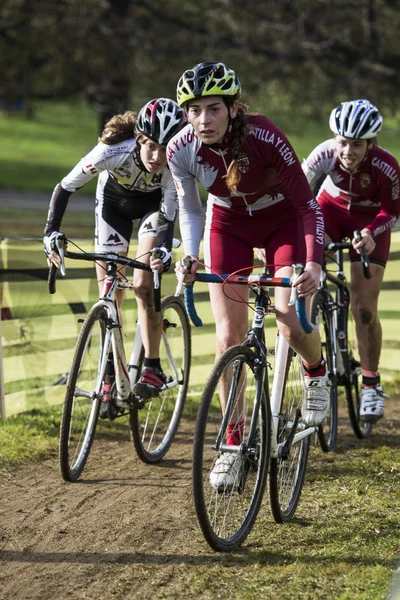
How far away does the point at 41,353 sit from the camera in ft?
27.3

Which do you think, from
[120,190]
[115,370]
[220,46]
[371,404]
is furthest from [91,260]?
[220,46]

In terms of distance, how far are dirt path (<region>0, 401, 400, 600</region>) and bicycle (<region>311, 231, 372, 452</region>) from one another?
1239 millimetres

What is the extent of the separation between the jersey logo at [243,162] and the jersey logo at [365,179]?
226 cm

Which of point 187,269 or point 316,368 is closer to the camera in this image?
point 187,269

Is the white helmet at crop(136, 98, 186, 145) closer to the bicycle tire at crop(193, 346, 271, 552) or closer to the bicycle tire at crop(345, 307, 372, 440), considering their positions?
the bicycle tire at crop(193, 346, 271, 552)

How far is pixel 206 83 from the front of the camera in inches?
205

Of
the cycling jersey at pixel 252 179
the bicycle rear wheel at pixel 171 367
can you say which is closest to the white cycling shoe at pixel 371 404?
the bicycle rear wheel at pixel 171 367

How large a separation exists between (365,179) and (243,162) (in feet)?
7.63

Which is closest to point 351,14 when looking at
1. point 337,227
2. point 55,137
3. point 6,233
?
point 6,233

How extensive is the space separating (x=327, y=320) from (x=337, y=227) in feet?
2.92

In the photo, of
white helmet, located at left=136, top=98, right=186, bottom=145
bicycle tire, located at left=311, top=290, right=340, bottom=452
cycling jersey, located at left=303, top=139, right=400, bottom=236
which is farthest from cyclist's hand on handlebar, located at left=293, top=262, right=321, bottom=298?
cycling jersey, located at left=303, top=139, right=400, bottom=236

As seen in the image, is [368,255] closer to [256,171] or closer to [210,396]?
[256,171]

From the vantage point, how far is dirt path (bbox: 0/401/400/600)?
464 centimetres

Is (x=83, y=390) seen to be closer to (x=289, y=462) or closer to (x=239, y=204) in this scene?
(x=289, y=462)
